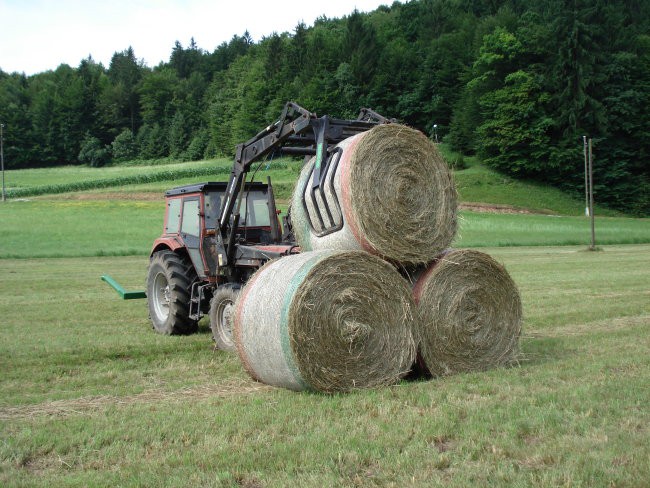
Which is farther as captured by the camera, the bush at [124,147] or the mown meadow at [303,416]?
the bush at [124,147]

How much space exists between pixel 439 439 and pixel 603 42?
217 feet

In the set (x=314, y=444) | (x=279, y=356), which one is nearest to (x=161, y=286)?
(x=279, y=356)

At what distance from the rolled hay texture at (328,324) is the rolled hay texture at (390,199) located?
1.05 feet

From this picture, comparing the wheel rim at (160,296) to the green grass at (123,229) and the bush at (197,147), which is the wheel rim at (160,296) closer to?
the green grass at (123,229)

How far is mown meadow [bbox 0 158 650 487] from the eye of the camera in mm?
4250

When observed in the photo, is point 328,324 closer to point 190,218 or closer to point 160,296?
point 190,218

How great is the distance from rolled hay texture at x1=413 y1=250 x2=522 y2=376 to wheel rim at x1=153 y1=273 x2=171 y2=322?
524cm

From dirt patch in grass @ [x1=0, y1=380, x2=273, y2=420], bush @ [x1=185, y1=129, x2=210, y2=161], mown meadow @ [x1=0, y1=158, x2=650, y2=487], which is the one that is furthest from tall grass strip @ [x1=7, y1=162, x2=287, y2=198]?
dirt patch in grass @ [x1=0, y1=380, x2=273, y2=420]

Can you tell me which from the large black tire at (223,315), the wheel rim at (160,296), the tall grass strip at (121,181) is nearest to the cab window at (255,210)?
the large black tire at (223,315)

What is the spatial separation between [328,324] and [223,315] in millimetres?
3193

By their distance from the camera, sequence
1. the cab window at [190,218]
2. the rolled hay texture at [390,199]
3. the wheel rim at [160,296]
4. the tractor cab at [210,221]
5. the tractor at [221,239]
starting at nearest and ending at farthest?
the rolled hay texture at [390,199], the tractor at [221,239], the tractor cab at [210,221], the cab window at [190,218], the wheel rim at [160,296]

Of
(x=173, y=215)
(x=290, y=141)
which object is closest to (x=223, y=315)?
(x=290, y=141)

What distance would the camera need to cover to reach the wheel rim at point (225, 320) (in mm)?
8906

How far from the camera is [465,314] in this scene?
7.03 meters
